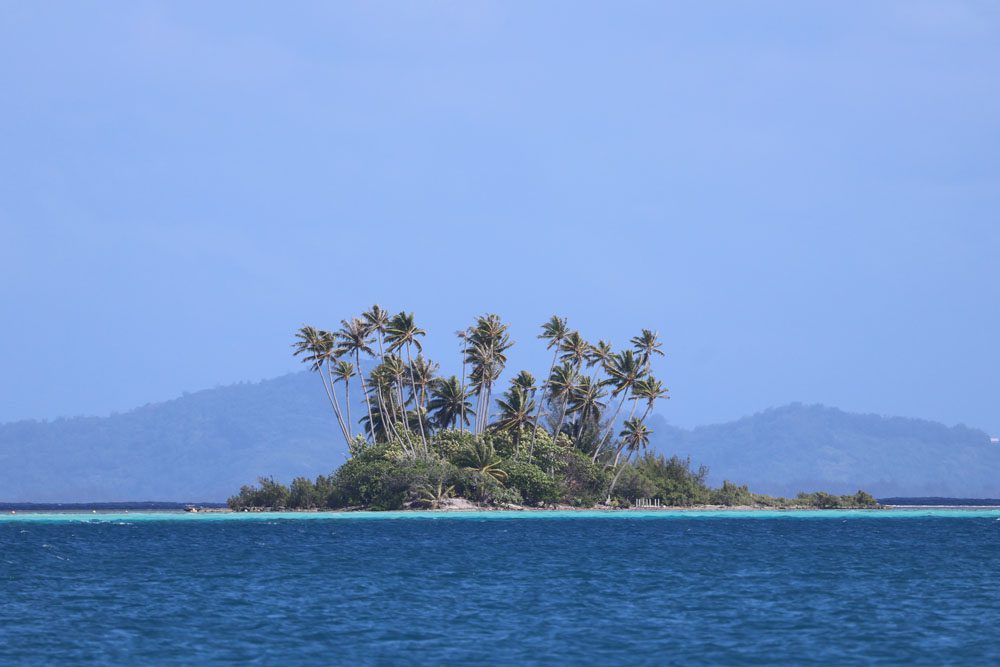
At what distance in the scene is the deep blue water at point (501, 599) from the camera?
34.9m

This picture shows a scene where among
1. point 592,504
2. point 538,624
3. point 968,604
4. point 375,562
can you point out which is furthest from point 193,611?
point 592,504

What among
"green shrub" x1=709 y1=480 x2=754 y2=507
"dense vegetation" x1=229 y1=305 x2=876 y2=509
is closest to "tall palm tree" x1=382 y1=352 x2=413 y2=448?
"dense vegetation" x1=229 y1=305 x2=876 y2=509

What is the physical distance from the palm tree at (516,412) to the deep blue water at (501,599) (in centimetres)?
3852

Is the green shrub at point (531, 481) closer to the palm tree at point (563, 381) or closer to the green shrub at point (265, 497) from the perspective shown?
the palm tree at point (563, 381)

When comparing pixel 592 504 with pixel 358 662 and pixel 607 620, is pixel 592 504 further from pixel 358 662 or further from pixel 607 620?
pixel 358 662

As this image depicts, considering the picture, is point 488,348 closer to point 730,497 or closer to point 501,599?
point 730,497

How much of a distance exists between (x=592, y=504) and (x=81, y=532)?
51022 mm

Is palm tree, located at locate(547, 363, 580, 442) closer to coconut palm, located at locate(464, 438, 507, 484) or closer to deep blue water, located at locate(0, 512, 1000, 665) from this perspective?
coconut palm, located at locate(464, 438, 507, 484)

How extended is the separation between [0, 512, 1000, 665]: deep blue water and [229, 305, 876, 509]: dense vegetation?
3517 cm

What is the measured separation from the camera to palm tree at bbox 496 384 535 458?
4803 inches

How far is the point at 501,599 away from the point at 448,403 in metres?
83.7

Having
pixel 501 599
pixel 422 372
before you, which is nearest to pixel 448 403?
pixel 422 372

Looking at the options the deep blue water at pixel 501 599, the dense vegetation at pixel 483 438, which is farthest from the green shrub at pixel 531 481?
the deep blue water at pixel 501 599

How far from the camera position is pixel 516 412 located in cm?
12181
